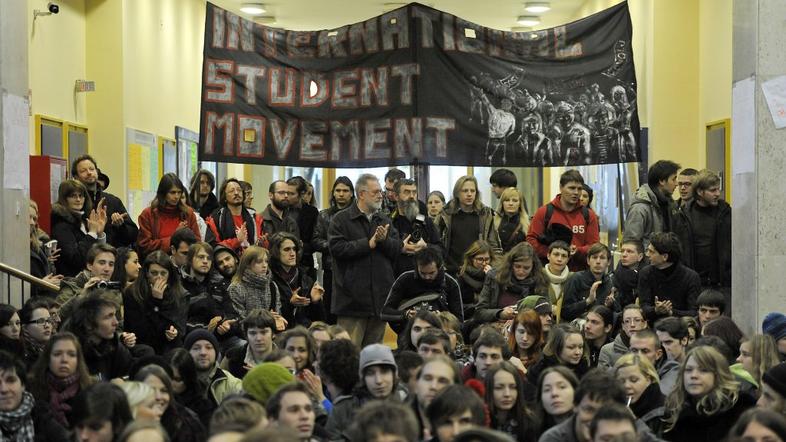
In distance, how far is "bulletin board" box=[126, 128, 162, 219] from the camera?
15438 millimetres

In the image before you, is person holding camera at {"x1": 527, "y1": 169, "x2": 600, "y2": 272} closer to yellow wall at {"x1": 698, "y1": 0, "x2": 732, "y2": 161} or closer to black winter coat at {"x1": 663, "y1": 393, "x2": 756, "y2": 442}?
yellow wall at {"x1": 698, "y1": 0, "x2": 732, "y2": 161}

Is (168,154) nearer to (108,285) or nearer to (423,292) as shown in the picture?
(108,285)

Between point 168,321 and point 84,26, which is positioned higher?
point 84,26

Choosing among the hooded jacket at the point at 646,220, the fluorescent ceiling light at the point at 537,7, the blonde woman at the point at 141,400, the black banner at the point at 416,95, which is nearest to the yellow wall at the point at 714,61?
the black banner at the point at 416,95

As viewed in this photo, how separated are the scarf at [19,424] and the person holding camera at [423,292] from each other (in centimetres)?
381

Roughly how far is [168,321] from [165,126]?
856 centimetres

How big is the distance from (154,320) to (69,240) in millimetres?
1626

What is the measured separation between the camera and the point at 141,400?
265 inches

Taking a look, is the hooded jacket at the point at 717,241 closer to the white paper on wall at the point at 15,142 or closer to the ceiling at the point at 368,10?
the white paper on wall at the point at 15,142

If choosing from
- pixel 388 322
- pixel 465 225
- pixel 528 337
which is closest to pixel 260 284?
pixel 388 322

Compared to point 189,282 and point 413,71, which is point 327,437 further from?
point 413,71

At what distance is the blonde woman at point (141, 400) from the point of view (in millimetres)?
6695

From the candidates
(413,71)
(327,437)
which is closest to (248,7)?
(413,71)

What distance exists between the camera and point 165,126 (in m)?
17.7
